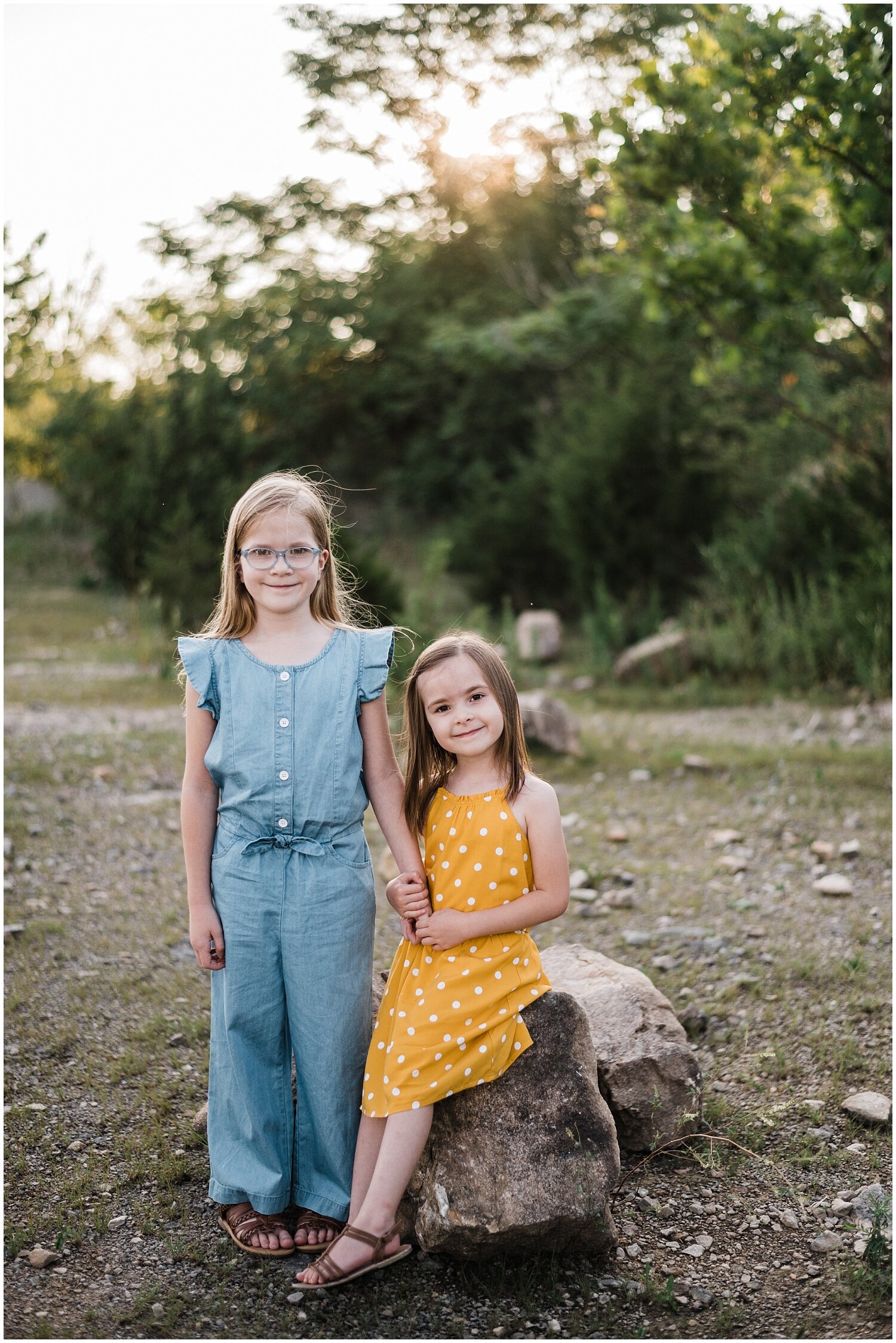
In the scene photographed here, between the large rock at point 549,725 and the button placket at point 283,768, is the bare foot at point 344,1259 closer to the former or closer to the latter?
the button placket at point 283,768

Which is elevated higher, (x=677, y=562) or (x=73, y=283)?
(x=73, y=283)

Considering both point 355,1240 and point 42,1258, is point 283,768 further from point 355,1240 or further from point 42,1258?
point 42,1258

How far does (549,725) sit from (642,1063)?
3795 mm

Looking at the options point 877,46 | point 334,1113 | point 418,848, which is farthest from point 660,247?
point 334,1113

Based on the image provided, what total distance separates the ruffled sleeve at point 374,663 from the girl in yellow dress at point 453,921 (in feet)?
0.27

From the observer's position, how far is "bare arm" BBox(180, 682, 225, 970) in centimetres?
230

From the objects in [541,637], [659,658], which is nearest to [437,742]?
[659,658]

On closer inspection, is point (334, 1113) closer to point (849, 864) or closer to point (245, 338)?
point (849, 864)

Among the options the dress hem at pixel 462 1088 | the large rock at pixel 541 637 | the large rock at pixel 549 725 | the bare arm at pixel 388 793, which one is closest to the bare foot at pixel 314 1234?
the dress hem at pixel 462 1088

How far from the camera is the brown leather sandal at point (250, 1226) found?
88.8 inches

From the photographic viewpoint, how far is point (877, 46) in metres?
5.12

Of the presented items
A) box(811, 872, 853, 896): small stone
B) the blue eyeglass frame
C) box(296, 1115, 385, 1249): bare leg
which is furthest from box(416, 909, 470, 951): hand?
box(811, 872, 853, 896): small stone

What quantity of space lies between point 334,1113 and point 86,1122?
0.89 meters

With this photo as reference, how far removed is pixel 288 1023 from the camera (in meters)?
2.38
